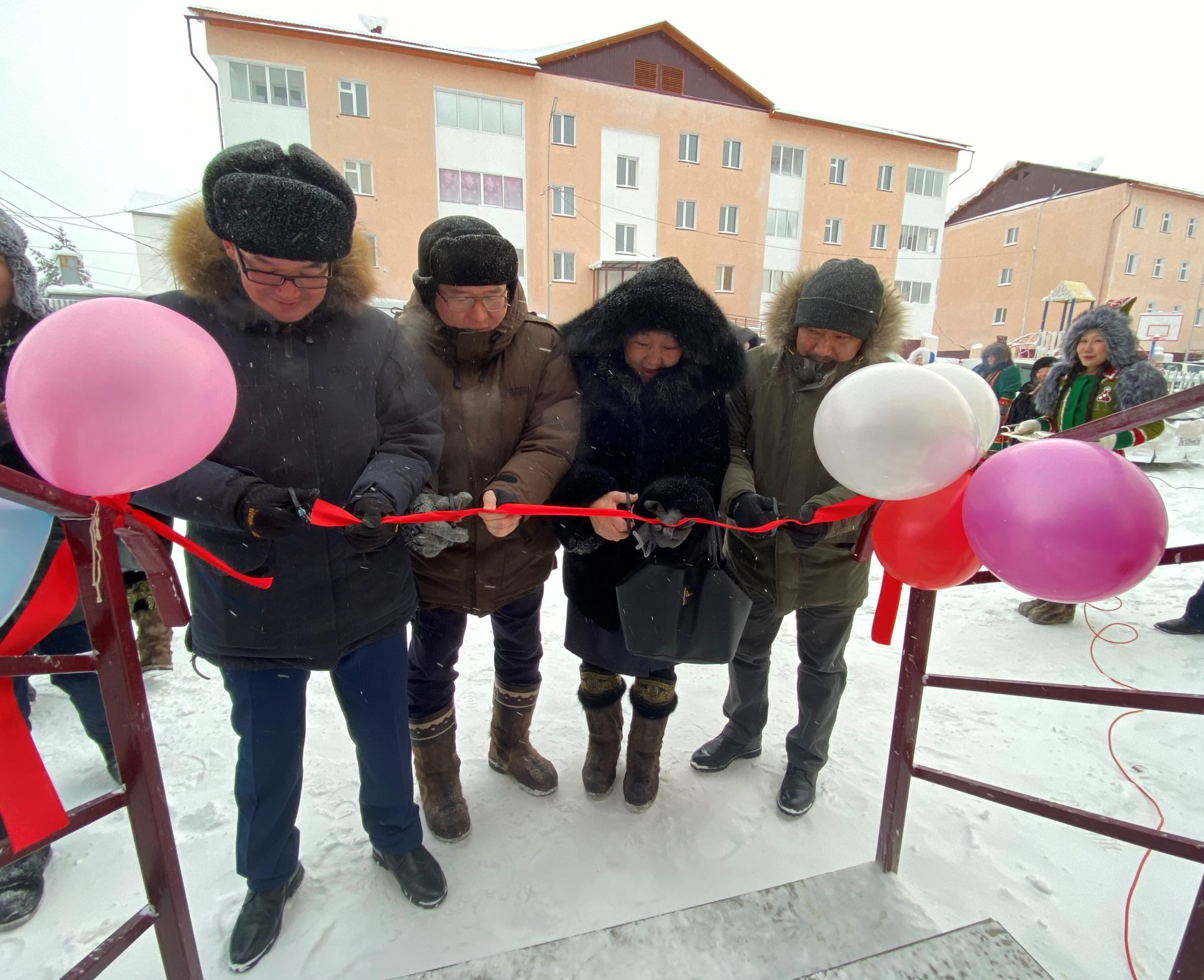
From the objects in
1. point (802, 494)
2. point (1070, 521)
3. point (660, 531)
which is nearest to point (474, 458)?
point (660, 531)

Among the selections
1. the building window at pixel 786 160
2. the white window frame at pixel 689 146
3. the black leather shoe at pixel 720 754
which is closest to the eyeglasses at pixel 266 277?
the black leather shoe at pixel 720 754

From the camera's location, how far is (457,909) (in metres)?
1.83

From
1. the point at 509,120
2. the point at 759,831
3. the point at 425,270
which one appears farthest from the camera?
the point at 509,120

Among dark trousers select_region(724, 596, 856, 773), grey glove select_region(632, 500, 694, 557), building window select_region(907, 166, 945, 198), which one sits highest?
building window select_region(907, 166, 945, 198)

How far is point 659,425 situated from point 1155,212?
119 feet

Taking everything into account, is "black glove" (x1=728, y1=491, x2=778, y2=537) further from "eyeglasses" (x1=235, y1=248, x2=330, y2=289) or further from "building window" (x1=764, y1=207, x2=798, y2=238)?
"building window" (x1=764, y1=207, x2=798, y2=238)

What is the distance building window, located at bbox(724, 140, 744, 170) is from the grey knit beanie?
20.5 metres

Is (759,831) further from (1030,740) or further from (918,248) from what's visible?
(918,248)

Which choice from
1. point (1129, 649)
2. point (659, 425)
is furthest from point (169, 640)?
point (1129, 649)

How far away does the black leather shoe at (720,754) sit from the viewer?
2451 mm

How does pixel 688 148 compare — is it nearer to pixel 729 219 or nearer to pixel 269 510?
pixel 729 219

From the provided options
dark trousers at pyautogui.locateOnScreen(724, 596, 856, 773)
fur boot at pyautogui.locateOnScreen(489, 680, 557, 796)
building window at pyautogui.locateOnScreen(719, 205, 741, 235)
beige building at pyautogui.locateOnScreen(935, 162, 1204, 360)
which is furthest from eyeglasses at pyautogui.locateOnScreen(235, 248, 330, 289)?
beige building at pyautogui.locateOnScreen(935, 162, 1204, 360)

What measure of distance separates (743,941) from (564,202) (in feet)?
62.7

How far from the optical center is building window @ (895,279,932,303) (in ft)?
74.6
